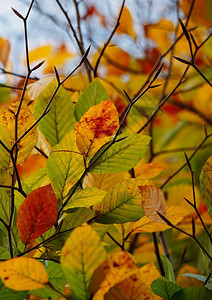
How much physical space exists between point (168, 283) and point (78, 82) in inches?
23.8

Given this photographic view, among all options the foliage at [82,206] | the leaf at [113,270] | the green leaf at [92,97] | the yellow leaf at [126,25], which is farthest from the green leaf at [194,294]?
the yellow leaf at [126,25]

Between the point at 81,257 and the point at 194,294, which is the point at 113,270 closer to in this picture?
the point at 81,257

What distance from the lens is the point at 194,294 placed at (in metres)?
0.36

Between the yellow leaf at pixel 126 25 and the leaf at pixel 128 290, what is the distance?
36.6 inches

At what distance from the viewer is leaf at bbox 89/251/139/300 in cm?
27

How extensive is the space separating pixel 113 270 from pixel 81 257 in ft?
0.09

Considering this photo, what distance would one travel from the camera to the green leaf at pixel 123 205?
1.16 ft

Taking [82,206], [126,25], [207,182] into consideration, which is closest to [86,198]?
[82,206]

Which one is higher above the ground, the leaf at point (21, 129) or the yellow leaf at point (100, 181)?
the leaf at point (21, 129)

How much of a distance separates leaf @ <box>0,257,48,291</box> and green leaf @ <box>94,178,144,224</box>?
0.32 feet

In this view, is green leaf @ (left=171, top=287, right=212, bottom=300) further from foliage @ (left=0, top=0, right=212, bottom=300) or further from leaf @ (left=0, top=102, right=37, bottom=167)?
leaf @ (left=0, top=102, right=37, bottom=167)

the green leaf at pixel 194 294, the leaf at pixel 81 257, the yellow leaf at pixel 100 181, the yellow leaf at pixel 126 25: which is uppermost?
the yellow leaf at pixel 126 25

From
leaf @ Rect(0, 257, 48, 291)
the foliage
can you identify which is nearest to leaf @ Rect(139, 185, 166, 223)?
the foliage

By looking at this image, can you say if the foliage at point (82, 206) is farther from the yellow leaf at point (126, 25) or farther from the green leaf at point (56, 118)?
the yellow leaf at point (126, 25)
